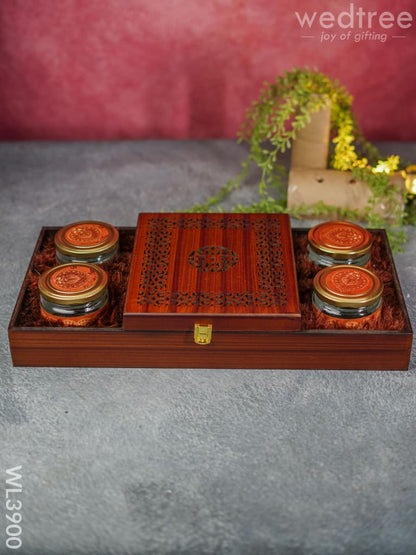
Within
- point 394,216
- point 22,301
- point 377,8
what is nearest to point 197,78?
point 377,8

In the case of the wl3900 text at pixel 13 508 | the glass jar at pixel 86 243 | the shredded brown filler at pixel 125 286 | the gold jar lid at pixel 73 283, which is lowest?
the wl3900 text at pixel 13 508

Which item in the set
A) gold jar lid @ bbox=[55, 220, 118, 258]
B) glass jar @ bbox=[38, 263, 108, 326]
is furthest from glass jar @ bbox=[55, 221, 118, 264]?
glass jar @ bbox=[38, 263, 108, 326]

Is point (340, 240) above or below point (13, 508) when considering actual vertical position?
above

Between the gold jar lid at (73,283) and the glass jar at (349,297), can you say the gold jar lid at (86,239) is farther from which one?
the glass jar at (349,297)

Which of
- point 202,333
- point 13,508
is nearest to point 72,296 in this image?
point 202,333

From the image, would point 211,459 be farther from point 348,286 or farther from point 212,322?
point 348,286

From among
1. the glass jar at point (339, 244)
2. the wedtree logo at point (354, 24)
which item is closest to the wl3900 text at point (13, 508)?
the glass jar at point (339, 244)

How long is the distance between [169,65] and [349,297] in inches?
61.3

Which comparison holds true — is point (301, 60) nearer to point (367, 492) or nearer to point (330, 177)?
point (330, 177)

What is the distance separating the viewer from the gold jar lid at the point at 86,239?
202 centimetres

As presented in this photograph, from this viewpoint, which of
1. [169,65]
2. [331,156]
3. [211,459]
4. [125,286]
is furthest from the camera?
[169,65]

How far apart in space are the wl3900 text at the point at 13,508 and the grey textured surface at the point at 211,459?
0.04 feet

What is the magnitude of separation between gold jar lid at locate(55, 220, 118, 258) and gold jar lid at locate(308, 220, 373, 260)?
1.90 ft

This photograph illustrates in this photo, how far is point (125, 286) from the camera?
1994mm
